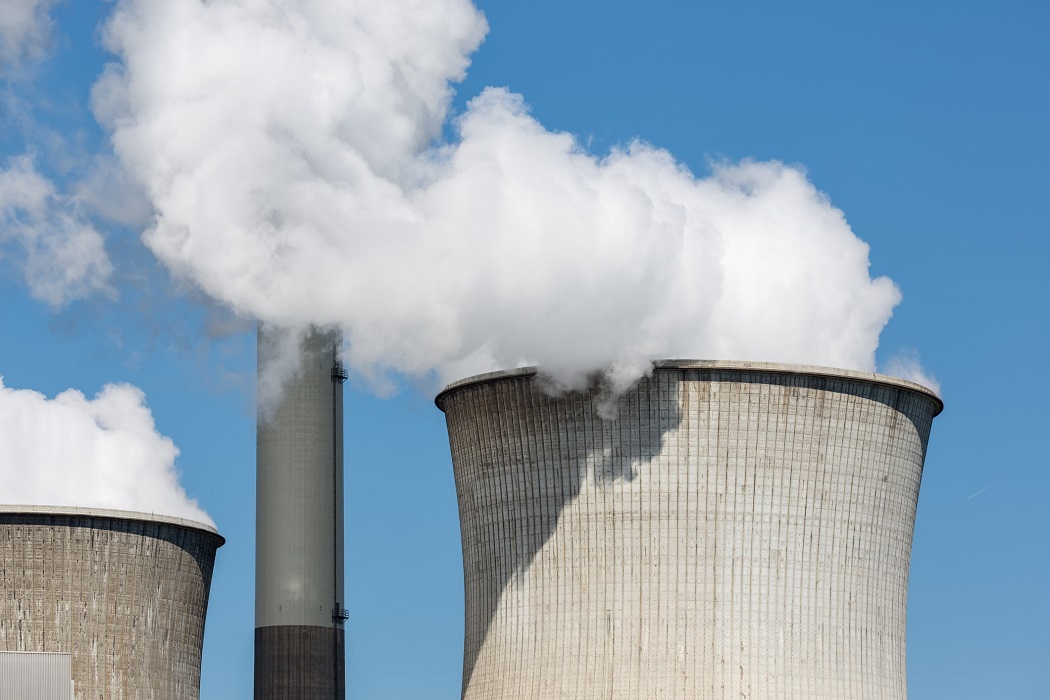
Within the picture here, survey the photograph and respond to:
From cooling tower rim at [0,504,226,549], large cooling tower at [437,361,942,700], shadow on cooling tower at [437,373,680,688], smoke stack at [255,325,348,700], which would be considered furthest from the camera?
smoke stack at [255,325,348,700]

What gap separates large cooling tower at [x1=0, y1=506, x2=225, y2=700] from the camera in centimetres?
4003

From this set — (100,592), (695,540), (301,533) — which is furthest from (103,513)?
(695,540)

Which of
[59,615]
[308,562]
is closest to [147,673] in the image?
[59,615]

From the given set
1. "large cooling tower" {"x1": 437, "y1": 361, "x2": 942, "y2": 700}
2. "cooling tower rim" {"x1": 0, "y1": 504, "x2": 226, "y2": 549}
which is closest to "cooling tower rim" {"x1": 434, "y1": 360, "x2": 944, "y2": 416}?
"large cooling tower" {"x1": 437, "y1": 361, "x2": 942, "y2": 700}

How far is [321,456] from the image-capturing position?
48.9 metres

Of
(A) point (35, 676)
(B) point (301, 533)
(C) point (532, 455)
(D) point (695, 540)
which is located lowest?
(A) point (35, 676)

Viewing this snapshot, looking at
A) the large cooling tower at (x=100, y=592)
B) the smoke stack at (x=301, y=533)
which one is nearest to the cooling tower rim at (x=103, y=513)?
the large cooling tower at (x=100, y=592)

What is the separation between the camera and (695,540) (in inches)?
1369

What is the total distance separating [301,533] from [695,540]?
16.0 meters

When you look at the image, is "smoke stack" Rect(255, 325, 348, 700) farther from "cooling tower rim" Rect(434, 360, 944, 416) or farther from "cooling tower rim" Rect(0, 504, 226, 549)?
"cooling tower rim" Rect(434, 360, 944, 416)

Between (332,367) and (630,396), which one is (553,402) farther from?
(332,367)

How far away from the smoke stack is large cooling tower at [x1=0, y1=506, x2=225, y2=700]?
5458mm

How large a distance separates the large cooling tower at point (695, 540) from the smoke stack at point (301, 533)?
13.1m

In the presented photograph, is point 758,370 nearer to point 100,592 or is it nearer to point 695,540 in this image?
point 695,540
